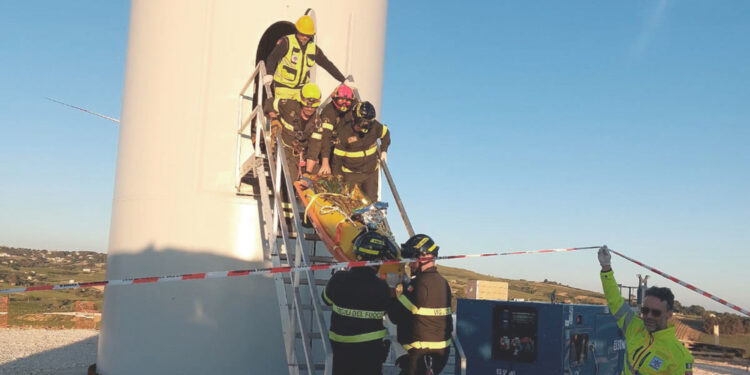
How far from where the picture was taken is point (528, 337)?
956cm

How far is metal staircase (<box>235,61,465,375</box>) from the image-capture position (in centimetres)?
624

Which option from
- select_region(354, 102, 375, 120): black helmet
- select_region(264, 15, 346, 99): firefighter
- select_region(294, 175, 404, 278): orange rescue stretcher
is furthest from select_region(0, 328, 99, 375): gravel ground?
select_region(354, 102, 375, 120): black helmet

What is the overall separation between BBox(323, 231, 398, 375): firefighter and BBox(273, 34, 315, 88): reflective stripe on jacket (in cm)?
457

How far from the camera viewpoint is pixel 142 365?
8781 millimetres

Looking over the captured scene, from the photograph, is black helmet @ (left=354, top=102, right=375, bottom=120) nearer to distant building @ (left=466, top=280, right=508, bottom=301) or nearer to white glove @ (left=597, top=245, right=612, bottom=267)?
white glove @ (left=597, top=245, right=612, bottom=267)

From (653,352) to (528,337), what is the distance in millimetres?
5779

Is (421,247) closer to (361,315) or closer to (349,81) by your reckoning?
(361,315)

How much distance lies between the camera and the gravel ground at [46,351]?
14.7m

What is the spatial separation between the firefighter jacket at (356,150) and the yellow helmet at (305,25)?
1.67 meters

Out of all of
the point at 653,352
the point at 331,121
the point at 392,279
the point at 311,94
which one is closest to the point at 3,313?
the point at 331,121

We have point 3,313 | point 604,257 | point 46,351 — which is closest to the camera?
point 604,257

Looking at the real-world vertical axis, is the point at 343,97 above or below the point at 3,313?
above

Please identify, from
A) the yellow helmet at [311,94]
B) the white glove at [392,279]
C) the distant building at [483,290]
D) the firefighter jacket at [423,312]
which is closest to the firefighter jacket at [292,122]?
the yellow helmet at [311,94]

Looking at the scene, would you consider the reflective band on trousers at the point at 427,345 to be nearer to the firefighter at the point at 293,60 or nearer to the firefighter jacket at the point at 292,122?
the firefighter jacket at the point at 292,122
